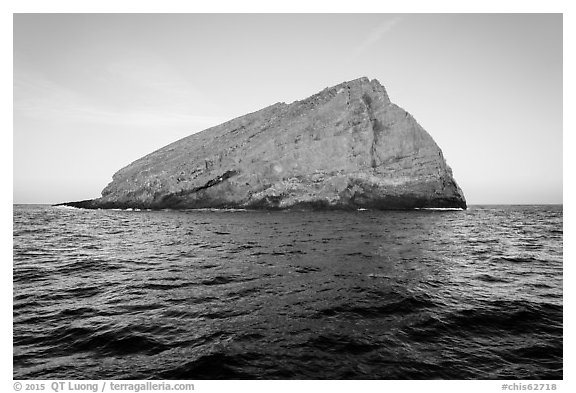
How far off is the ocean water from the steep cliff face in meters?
49.2

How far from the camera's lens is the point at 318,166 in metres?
67.4

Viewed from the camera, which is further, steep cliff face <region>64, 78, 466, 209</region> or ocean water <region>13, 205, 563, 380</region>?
steep cliff face <region>64, 78, 466, 209</region>

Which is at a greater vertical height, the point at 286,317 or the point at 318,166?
the point at 318,166

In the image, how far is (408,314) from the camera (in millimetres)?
7898

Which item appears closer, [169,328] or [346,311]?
[169,328]

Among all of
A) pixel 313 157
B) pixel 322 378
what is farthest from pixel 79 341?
pixel 313 157

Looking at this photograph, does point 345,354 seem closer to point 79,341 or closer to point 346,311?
point 346,311

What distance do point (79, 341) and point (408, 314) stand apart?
26.2ft

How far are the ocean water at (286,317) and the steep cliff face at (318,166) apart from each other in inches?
1937

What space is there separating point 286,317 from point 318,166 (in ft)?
200

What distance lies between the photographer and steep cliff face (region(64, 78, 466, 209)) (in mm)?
63406

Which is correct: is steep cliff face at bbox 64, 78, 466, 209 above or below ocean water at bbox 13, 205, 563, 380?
above
